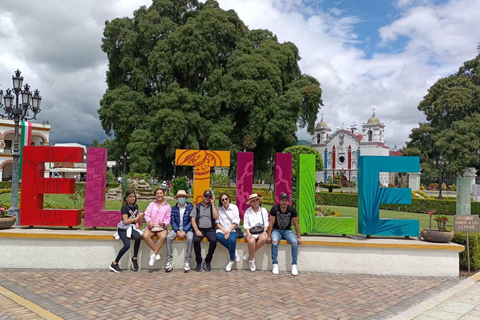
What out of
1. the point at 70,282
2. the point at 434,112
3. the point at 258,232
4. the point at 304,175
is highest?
the point at 434,112

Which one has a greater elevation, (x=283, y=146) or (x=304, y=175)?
(x=283, y=146)

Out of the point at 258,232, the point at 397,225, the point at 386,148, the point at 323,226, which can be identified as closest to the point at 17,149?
the point at 258,232

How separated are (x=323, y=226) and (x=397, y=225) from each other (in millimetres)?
1585

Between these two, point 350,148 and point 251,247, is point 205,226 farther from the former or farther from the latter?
point 350,148

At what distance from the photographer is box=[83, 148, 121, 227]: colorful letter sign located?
7930 mm

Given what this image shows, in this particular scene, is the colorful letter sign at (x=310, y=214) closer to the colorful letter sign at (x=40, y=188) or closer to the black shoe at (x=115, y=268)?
the black shoe at (x=115, y=268)

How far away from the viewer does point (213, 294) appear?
571 centimetres

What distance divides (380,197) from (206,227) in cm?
381

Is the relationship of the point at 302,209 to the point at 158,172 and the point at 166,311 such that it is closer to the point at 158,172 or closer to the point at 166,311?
the point at 166,311

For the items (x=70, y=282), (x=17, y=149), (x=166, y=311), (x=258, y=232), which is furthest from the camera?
(x=17, y=149)

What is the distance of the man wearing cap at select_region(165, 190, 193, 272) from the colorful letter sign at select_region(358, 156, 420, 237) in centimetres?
368

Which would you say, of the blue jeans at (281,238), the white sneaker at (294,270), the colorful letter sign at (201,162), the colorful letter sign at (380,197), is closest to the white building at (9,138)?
the colorful letter sign at (201,162)

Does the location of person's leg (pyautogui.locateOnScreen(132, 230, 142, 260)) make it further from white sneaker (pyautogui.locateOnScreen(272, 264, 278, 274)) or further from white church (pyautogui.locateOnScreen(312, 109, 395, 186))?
white church (pyautogui.locateOnScreen(312, 109, 395, 186))

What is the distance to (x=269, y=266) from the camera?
292 inches
